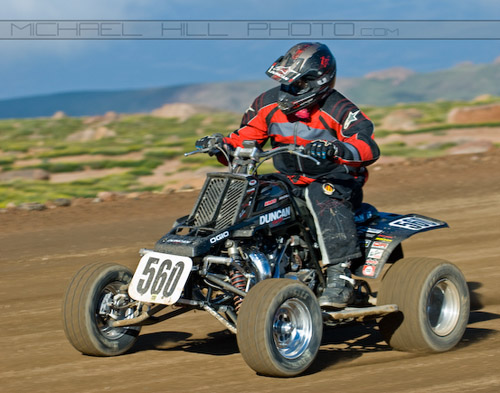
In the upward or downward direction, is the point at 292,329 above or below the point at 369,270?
below

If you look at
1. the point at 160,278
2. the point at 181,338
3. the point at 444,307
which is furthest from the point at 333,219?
the point at 181,338

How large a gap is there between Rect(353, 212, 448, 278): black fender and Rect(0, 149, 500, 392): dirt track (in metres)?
0.64

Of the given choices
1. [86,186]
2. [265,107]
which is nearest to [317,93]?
[265,107]

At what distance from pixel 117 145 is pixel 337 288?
25003 mm

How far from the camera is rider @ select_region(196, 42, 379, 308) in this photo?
6980 millimetres

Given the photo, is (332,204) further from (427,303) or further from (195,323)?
(195,323)

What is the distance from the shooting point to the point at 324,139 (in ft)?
23.3

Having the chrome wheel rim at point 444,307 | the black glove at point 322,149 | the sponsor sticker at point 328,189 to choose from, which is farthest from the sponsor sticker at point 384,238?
the black glove at point 322,149

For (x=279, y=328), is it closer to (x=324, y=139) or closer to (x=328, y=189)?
(x=328, y=189)

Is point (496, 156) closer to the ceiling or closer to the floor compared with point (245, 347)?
closer to the ceiling

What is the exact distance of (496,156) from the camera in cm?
2000

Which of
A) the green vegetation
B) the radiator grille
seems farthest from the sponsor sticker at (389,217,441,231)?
the green vegetation

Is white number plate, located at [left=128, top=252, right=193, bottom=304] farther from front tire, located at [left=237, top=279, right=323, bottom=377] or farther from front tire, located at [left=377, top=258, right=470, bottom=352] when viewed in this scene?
front tire, located at [left=377, top=258, right=470, bottom=352]

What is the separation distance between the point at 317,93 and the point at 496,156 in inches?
543
